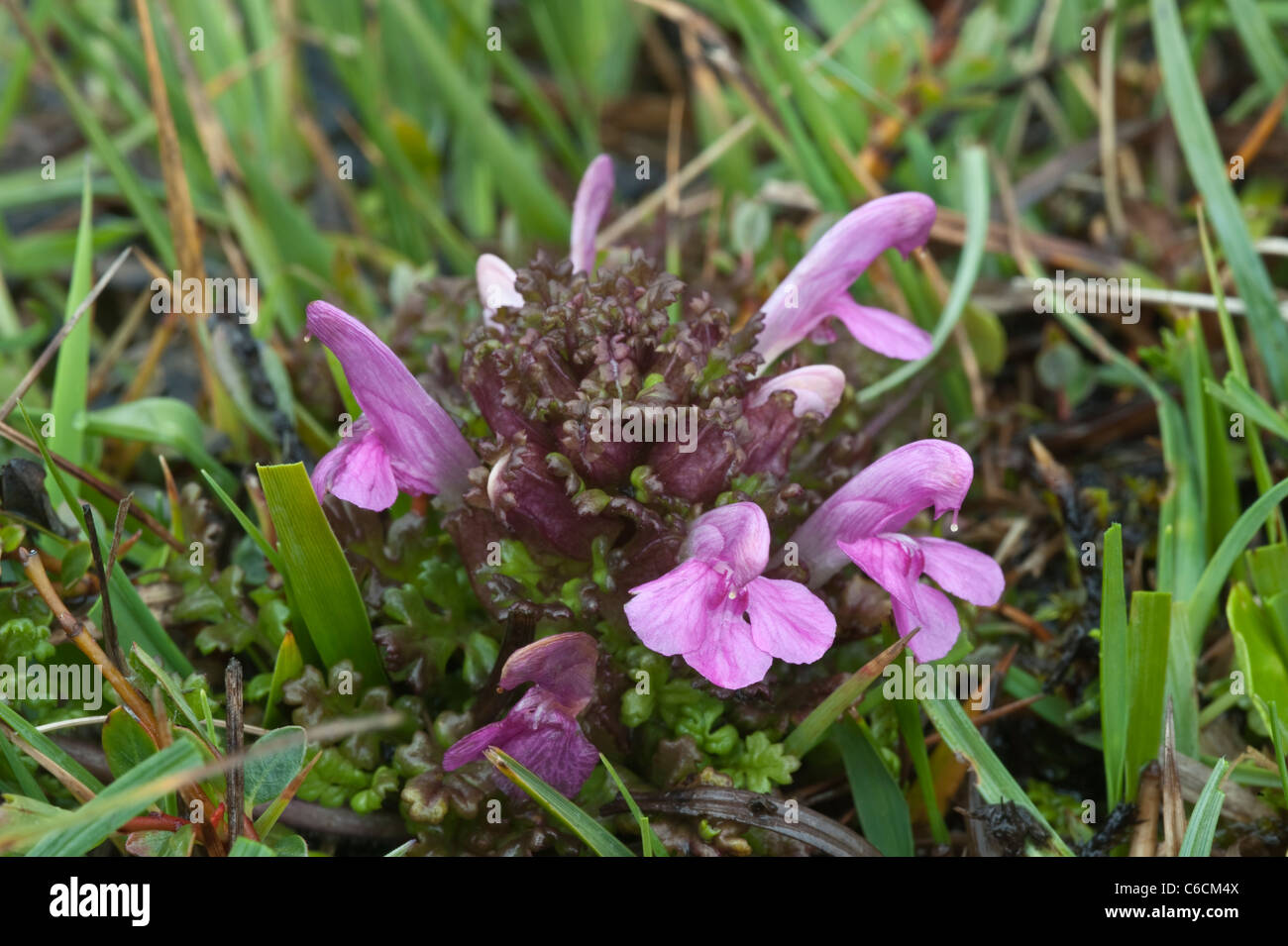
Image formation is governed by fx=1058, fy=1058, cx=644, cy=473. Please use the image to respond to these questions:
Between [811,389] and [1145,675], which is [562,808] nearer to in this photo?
[811,389]

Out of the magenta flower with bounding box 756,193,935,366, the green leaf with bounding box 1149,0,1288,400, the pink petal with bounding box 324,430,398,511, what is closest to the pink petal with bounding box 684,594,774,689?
the pink petal with bounding box 324,430,398,511

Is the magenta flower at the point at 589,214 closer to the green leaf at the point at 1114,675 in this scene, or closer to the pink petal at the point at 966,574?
the pink petal at the point at 966,574

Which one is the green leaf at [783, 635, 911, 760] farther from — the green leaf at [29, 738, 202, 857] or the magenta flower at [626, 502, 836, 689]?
the green leaf at [29, 738, 202, 857]

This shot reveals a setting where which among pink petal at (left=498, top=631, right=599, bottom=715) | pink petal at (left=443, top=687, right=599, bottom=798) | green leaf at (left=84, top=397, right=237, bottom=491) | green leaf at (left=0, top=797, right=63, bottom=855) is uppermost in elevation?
green leaf at (left=84, top=397, right=237, bottom=491)

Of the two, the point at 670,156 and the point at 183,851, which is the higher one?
the point at 670,156

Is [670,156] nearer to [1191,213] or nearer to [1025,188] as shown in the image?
[1025,188]

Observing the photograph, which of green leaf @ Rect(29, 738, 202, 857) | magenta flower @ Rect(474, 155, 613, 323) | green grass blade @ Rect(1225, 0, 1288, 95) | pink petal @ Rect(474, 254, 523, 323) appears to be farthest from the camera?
green grass blade @ Rect(1225, 0, 1288, 95)

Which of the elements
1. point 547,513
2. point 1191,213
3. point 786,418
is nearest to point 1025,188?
point 1191,213
